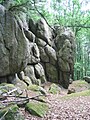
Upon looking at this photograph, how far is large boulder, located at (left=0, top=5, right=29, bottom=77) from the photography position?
1446cm

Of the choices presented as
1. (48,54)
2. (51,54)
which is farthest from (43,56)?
(51,54)

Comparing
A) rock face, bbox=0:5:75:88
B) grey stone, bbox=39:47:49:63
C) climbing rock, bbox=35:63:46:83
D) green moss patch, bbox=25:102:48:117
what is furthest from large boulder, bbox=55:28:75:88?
green moss patch, bbox=25:102:48:117

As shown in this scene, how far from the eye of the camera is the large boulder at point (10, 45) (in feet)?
47.4

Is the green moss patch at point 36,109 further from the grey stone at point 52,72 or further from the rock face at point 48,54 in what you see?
the grey stone at point 52,72

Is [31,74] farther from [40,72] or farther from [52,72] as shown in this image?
[52,72]

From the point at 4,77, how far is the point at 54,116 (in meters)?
8.84

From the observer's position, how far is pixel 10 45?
14.7 metres

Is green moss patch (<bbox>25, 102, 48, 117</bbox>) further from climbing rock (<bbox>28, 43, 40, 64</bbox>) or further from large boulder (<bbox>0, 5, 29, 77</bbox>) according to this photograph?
climbing rock (<bbox>28, 43, 40, 64</bbox>)

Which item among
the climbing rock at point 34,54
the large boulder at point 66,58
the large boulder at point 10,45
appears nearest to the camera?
the large boulder at point 10,45

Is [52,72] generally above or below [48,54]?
below

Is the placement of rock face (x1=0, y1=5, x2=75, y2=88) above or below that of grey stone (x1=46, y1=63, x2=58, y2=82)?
above

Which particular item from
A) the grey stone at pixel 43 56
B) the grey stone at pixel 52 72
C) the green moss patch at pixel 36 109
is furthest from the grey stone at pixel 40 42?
the green moss patch at pixel 36 109

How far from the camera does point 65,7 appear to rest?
34.1 meters

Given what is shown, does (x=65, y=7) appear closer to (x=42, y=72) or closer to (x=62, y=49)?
(x=62, y=49)
